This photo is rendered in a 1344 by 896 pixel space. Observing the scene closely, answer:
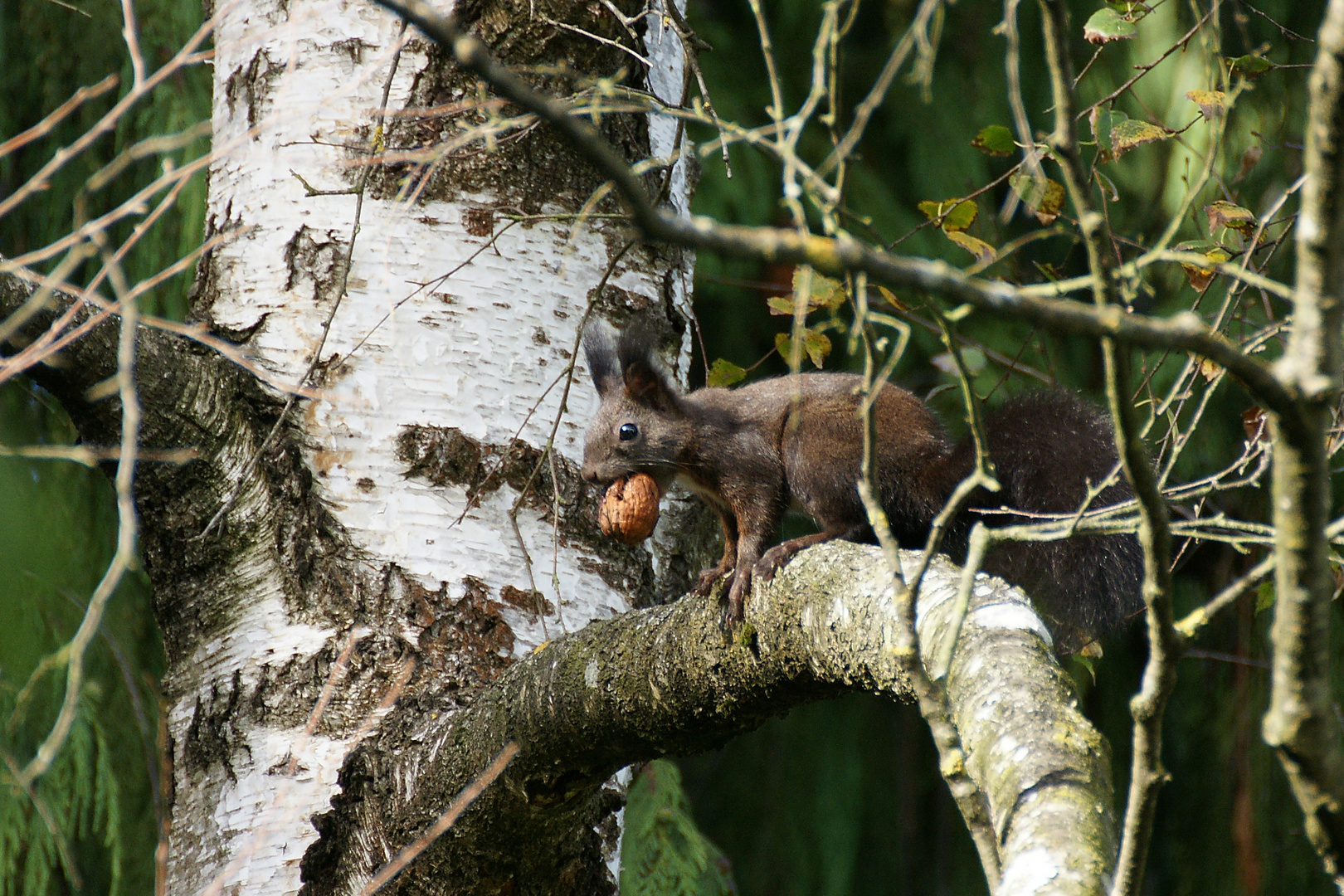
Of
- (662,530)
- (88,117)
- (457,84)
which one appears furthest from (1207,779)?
(88,117)

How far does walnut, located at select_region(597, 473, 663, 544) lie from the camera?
57.7 inches

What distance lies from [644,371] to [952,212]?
53 centimetres

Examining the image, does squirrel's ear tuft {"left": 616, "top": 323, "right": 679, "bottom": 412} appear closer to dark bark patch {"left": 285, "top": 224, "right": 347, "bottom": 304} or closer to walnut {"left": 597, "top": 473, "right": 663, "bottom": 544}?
walnut {"left": 597, "top": 473, "right": 663, "bottom": 544}

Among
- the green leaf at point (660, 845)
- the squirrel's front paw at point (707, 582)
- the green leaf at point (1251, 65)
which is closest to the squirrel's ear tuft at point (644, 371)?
the squirrel's front paw at point (707, 582)

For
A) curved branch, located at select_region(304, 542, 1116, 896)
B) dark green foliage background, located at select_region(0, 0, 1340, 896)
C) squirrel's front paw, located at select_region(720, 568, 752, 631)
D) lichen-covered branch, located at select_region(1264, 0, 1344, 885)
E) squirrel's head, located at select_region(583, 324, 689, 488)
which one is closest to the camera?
lichen-covered branch, located at select_region(1264, 0, 1344, 885)

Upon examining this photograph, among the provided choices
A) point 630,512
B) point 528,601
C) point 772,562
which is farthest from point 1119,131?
point 528,601

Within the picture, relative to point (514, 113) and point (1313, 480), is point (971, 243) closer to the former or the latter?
point (514, 113)

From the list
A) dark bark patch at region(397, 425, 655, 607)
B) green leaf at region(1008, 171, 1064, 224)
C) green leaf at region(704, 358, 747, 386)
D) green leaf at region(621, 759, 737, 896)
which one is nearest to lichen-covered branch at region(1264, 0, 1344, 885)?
green leaf at region(1008, 171, 1064, 224)

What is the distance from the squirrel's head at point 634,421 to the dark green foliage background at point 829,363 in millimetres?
286

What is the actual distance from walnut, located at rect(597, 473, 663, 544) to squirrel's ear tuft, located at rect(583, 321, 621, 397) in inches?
9.6

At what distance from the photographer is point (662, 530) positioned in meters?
1.70

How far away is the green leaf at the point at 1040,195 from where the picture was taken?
117 centimetres

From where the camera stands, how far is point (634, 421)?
5.59ft

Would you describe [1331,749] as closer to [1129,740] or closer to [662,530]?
[662,530]
